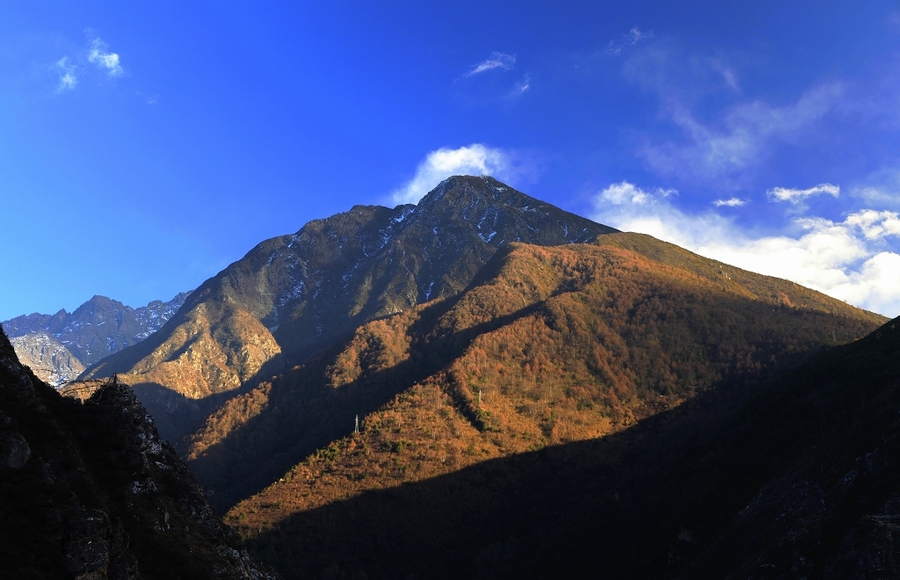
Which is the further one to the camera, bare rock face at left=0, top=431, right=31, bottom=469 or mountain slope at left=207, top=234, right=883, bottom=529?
mountain slope at left=207, top=234, right=883, bottom=529

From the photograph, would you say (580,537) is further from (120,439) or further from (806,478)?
(120,439)

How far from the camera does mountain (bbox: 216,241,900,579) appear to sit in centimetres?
5728

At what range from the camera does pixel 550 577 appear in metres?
97.6

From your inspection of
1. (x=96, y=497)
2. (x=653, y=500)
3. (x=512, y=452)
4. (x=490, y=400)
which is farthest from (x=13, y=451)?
(x=490, y=400)

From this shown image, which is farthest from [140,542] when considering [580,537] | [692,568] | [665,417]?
[665,417]

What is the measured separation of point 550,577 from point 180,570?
88.9 meters

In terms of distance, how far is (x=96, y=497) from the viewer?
21.3 m

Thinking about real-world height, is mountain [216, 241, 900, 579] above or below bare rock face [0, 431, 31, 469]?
below

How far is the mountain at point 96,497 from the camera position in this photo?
17.6 metres

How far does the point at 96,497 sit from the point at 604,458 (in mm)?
133798

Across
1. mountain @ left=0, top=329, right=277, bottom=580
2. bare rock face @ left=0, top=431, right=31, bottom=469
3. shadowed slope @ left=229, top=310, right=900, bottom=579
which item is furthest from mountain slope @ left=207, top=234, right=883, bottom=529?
bare rock face @ left=0, top=431, right=31, bottom=469

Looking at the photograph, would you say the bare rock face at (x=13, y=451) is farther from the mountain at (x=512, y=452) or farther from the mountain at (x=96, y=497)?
the mountain at (x=512, y=452)

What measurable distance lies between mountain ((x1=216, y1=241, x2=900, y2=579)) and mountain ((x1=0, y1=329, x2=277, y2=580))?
145 feet

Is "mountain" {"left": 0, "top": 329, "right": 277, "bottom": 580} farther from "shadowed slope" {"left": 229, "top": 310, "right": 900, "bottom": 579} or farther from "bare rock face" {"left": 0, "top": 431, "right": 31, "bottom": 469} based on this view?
"shadowed slope" {"left": 229, "top": 310, "right": 900, "bottom": 579}
